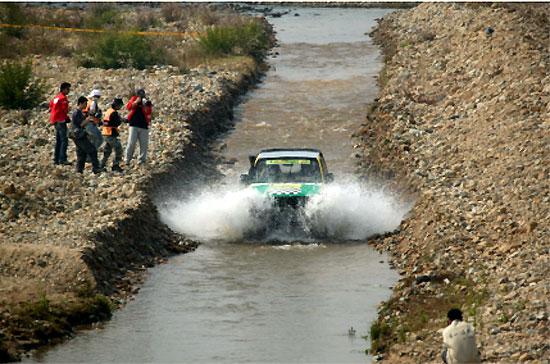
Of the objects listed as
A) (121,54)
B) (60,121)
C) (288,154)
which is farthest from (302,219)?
(121,54)

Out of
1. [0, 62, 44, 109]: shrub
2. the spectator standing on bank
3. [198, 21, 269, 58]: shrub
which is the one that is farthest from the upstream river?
[198, 21, 269, 58]: shrub

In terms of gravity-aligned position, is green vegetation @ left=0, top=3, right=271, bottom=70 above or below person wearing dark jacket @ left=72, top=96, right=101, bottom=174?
below

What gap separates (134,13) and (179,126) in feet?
120

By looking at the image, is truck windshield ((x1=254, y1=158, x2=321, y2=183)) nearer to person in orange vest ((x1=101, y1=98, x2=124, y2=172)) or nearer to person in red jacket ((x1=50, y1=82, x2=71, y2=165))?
person in orange vest ((x1=101, y1=98, x2=124, y2=172))

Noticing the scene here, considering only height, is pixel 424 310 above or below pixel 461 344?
below

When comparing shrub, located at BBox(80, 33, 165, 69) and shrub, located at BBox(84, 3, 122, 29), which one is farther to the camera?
shrub, located at BBox(84, 3, 122, 29)

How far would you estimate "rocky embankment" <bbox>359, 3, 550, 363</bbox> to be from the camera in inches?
810

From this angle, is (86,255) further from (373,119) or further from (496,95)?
(373,119)

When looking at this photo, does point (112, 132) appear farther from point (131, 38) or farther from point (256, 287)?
point (131, 38)

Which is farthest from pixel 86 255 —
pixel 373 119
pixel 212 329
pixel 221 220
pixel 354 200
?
pixel 373 119

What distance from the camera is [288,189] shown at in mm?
28625

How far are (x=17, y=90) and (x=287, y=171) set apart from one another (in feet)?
43.5

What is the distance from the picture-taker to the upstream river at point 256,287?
830 inches

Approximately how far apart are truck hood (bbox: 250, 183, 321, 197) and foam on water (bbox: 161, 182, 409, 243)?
18cm
